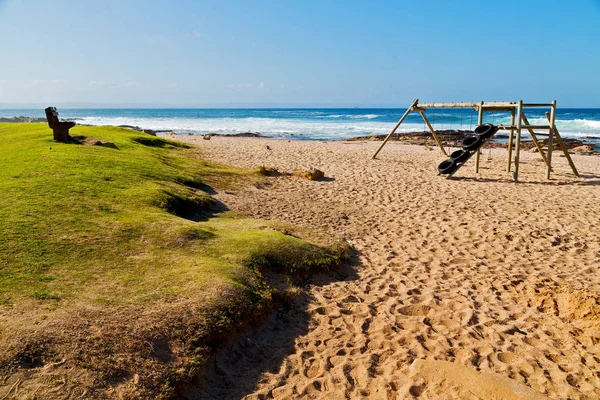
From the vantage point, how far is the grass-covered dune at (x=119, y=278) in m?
3.47

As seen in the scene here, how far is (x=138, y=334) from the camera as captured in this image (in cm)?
388

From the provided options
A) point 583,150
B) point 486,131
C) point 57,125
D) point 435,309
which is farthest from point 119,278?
point 583,150

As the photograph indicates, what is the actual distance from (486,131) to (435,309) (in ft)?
34.4

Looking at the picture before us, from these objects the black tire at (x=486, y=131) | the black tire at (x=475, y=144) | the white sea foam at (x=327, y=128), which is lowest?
the white sea foam at (x=327, y=128)

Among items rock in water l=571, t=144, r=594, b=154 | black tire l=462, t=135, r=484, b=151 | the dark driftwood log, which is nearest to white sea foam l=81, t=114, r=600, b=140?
rock in water l=571, t=144, r=594, b=154

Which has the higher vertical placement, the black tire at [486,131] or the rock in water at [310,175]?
the black tire at [486,131]

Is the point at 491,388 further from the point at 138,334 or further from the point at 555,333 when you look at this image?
→ the point at 138,334

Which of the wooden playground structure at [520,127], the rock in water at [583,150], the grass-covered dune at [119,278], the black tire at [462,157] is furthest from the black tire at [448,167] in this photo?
the rock in water at [583,150]

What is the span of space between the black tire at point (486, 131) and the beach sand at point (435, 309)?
3.89 metres

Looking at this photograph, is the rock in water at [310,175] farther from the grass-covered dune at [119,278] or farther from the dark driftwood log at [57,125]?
the dark driftwood log at [57,125]

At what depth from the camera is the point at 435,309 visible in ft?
17.4

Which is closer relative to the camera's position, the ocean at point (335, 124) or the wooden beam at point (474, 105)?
the wooden beam at point (474, 105)

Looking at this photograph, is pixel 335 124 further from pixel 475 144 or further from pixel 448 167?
pixel 448 167

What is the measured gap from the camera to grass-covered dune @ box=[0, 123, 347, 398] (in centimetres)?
347
